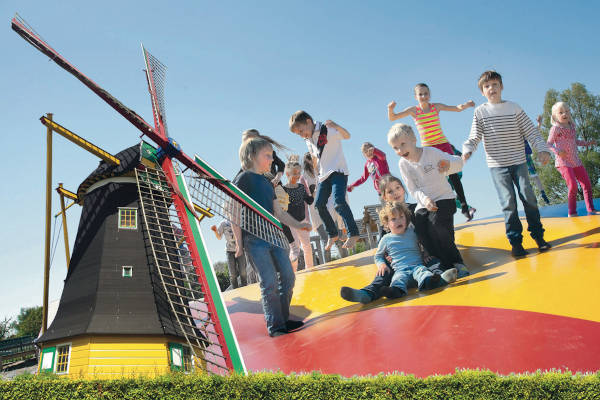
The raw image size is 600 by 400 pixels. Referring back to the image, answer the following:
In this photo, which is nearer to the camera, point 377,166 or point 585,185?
point 585,185

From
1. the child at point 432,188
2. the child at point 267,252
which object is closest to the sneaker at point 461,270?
the child at point 432,188

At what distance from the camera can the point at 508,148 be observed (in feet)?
21.3

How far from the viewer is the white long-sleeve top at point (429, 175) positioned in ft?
20.7

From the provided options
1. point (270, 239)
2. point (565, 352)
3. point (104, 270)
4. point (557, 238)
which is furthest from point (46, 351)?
point (557, 238)

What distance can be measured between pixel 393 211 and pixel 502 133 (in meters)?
1.90

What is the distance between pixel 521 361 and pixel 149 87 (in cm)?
911

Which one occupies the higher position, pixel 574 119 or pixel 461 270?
pixel 574 119

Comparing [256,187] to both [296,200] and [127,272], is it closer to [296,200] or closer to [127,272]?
[296,200]

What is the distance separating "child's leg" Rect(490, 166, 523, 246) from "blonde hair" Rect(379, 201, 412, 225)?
1.26 meters

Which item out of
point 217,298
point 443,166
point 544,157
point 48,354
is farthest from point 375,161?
point 48,354

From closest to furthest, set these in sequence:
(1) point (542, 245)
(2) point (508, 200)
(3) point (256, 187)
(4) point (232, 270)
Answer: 1. (2) point (508, 200)
2. (1) point (542, 245)
3. (3) point (256, 187)
4. (4) point (232, 270)

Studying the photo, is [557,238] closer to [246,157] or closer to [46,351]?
[246,157]

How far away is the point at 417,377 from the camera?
12.7 feet

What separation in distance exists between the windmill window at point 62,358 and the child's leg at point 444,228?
599cm
